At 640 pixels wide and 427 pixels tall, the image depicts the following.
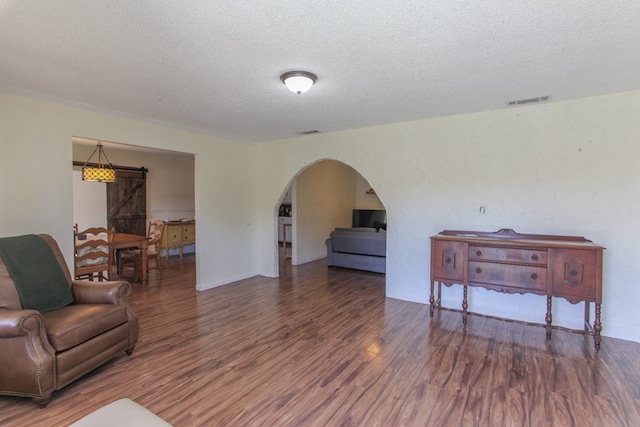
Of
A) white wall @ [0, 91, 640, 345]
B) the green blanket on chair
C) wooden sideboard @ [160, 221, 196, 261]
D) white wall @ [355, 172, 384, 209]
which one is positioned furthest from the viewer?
white wall @ [355, 172, 384, 209]

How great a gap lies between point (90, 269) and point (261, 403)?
3351 millimetres

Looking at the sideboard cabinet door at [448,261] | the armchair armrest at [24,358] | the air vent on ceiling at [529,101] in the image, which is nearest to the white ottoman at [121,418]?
the armchair armrest at [24,358]

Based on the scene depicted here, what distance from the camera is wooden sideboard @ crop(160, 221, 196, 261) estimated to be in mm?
7230

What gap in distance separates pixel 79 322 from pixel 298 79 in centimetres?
245

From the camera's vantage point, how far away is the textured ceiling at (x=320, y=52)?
177cm

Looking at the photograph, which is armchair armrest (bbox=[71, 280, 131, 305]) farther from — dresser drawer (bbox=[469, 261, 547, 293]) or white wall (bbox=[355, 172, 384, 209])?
white wall (bbox=[355, 172, 384, 209])

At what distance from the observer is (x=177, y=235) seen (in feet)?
24.4

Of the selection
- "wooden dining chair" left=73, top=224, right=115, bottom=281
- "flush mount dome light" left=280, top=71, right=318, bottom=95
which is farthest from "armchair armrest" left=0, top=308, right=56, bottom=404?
"flush mount dome light" left=280, top=71, right=318, bottom=95

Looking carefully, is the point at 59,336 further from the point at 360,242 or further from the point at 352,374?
the point at 360,242

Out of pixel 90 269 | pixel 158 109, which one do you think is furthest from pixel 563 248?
pixel 90 269

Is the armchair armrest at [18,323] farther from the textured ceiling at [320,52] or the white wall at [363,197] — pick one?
the white wall at [363,197]

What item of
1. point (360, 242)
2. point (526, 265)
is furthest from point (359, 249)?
point (526, 265)

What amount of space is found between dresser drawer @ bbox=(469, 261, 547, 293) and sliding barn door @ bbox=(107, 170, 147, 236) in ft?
22.0

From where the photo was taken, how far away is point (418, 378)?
2408 mm
